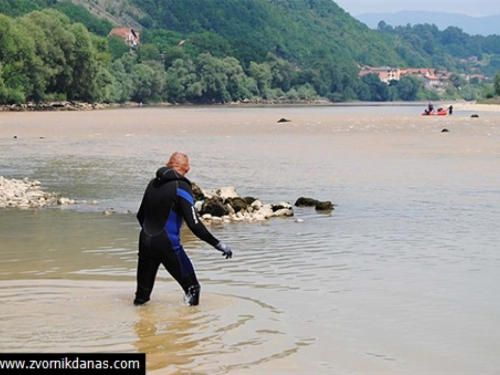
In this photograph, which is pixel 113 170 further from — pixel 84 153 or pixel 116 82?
pixel 116 82

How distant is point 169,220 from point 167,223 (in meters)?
0.04

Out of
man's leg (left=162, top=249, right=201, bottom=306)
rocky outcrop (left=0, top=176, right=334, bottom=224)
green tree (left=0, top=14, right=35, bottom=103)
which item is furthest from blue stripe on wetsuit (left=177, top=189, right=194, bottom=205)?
green tree (left=0, top=14, right=35, bottom=103)

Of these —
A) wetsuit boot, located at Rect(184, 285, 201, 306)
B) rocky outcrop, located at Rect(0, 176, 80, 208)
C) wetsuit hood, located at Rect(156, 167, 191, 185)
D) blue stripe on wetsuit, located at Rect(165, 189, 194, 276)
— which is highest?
wetsuit hood, located at Rect(156, 167, 191, 185)

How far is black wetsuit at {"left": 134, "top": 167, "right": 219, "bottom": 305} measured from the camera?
10.5m

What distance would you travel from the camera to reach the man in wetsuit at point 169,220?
10.5 metres

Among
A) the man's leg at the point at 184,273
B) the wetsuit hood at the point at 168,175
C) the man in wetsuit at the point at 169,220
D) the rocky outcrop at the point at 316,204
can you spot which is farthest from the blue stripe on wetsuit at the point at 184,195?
the rocky outcrop at the point at 316,204

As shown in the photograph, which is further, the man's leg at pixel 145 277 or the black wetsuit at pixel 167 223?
the man's leg at pixel 145 277

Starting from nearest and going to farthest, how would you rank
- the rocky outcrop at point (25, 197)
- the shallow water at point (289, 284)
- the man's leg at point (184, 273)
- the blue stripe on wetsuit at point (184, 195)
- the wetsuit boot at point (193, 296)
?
1. the shallow water at point (289, 284)
2. the blue stripe on wetsuit at point (184, 195)
3. the man's leg at point (184, 273)
4. the wetsuit boot at point (193, 296)
5. the rocky outcrop at point (25, 197)

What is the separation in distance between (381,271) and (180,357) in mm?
5080

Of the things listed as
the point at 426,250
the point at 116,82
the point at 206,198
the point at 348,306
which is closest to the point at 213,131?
the point at 206,198

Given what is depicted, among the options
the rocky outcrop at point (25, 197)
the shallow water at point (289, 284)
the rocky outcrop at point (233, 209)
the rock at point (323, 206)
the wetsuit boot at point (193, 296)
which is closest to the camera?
the shallow water at point (289, 284)

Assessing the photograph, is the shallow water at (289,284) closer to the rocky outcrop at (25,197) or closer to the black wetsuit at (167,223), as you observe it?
the black wetsuit at (167,223)

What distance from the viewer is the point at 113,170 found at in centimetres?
3192

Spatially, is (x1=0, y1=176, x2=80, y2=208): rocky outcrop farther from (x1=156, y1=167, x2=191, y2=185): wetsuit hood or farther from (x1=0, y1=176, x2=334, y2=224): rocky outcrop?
(x1=156, y1=167, x2=191, y2=185): wetsuit hood
